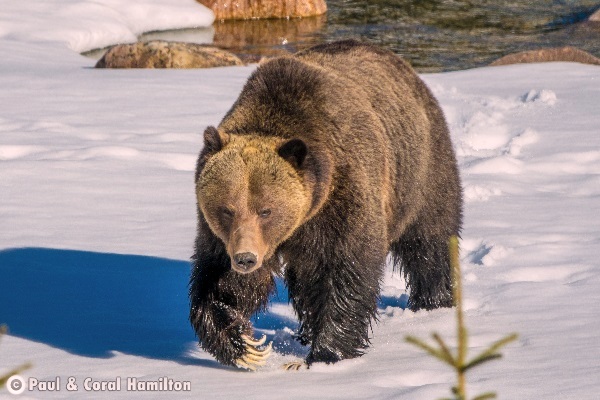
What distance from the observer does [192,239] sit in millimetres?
7410

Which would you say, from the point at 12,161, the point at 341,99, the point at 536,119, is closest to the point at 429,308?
the point at 341,99

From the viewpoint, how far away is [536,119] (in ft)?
36.2

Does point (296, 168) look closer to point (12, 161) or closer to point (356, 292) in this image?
point (356, 292)

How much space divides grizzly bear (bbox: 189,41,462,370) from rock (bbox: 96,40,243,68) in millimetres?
9544

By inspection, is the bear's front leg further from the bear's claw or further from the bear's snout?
the bear's snout

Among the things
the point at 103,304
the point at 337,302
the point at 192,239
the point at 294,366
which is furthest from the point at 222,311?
the point at 192,239

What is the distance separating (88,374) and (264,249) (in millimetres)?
1007

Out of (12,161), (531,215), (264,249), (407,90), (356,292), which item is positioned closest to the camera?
(264,249)

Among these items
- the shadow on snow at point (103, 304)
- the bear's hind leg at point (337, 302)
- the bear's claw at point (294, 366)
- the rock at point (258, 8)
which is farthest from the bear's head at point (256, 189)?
the rock at point (258, 8)

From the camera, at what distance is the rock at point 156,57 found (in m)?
14.9

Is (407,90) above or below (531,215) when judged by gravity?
above

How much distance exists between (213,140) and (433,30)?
51.0 ft

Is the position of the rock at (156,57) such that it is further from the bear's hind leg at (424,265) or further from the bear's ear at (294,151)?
the bear's ear at (294,151)

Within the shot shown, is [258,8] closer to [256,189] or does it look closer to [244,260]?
[256,189]
